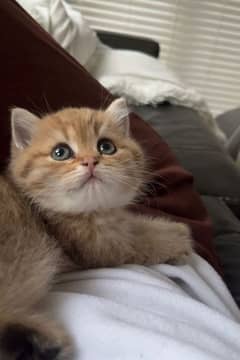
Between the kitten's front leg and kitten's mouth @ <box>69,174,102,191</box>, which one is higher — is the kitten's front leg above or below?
below

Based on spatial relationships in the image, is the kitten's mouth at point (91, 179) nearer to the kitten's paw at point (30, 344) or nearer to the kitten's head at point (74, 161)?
the kitten's head at point (74, 161)

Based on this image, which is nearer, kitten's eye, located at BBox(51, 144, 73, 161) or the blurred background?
kitten's eye, located at BBox(51, 144, 73, 161)

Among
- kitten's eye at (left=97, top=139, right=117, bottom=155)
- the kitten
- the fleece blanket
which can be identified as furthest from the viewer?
the fleece blanket

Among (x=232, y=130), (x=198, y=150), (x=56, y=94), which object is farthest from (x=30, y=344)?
(x=232, y=130)

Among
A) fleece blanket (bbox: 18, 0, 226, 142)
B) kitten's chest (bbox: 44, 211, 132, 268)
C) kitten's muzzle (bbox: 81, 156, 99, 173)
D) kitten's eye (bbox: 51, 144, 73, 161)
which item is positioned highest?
kitten's muzzle (bbox: 81, 156, 99, 173)

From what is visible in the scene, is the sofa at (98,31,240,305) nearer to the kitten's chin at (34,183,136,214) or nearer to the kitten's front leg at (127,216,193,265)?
the kitten's front leg at (127,216,193,265)

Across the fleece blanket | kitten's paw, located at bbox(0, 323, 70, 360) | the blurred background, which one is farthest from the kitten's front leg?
the blurred background

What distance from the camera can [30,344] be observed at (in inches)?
20.3

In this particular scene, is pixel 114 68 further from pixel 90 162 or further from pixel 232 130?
pixel 90 162

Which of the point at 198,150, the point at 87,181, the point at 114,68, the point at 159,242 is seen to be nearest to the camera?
the point at 87,181

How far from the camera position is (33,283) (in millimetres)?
600

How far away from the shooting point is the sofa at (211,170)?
96 centimetres

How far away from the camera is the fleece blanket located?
1.71 m

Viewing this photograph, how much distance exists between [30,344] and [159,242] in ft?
1.05
